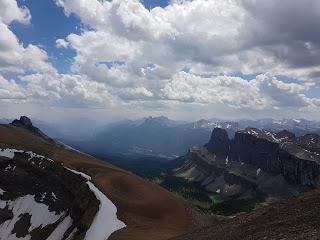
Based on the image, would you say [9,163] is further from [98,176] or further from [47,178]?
[98,176]

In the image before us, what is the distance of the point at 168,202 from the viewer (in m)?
112

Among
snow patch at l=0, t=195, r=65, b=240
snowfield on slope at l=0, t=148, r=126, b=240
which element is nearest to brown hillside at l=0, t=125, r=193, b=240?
snowfield on slope at l=0, t=148, r=126, b=240

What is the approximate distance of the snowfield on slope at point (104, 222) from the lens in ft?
269

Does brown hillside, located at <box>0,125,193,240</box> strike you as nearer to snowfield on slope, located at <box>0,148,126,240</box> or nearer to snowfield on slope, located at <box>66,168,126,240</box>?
snowfield on slope, located at <box>66,168,126,240</box>

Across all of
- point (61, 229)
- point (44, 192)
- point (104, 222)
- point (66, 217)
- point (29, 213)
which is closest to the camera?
point (104, 222)

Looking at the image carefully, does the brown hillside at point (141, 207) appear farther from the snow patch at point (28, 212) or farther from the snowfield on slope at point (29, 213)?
the snow patch at point (28, 212)

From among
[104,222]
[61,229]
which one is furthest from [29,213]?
[104,222]

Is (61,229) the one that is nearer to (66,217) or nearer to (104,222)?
(66,217)

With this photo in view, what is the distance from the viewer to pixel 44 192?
13438cm

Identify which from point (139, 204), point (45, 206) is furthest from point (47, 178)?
point (139, 204)

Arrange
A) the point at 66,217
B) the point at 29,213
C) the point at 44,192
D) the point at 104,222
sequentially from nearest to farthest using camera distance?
the point at 104,222, the point at 66,217, the point at 29,213, the point at 44,192

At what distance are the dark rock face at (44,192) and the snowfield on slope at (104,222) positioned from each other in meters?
1.86

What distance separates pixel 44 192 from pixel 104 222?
5145 cm

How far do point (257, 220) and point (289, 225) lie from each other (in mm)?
9344
